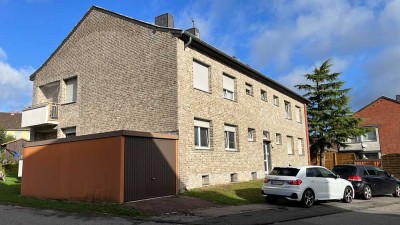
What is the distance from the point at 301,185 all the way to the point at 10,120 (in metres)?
70.0

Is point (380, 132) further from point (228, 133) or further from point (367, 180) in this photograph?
point (228, 133)

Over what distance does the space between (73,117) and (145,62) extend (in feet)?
19.4

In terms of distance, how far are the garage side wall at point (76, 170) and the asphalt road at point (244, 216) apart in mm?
1782

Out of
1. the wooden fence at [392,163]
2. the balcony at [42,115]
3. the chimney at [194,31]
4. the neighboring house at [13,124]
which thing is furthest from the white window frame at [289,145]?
the neighboring house at [13,124]

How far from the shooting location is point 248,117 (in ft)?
74.1

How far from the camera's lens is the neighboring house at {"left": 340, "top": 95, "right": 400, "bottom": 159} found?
46.9 meters

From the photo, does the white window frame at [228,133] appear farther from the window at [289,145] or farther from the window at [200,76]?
the window at [289,145]

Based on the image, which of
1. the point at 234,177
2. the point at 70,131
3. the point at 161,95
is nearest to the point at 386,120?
the point at 234,177

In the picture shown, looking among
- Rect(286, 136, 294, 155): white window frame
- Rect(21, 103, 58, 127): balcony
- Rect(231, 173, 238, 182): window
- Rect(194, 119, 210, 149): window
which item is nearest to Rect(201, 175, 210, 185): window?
Rect(194, 119, 210, 149): window

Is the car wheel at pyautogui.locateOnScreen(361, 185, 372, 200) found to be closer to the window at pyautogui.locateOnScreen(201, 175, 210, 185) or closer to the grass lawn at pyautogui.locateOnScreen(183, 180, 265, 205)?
the grass lawn at pyautogui.locateOnScreen(183, 180, 265, 205)

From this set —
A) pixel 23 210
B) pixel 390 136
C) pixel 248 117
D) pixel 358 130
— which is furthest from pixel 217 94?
pixel 390 136

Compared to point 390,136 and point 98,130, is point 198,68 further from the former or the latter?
point 390,136

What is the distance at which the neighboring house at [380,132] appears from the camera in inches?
1845

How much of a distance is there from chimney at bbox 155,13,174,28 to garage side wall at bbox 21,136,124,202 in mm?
8256
